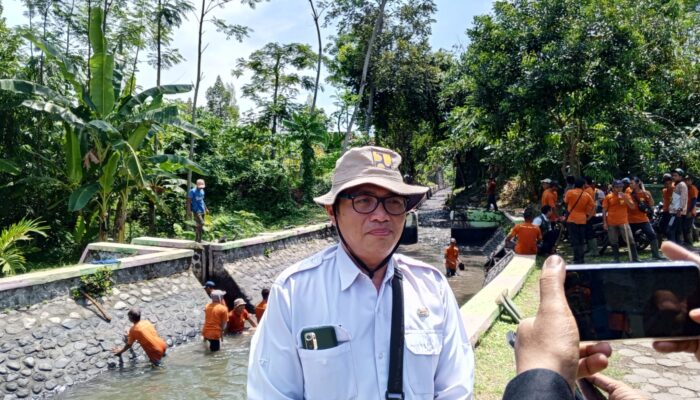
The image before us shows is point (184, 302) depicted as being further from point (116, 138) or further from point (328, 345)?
point (328, 345)

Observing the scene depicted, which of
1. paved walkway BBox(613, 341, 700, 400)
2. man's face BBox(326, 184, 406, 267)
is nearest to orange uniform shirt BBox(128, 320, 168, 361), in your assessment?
paved walkway BBox(613, 341, 700, 400)

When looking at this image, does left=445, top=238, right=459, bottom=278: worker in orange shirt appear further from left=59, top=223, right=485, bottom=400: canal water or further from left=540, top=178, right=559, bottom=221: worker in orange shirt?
left=59, top=223, right=485, bottom=400: canal water

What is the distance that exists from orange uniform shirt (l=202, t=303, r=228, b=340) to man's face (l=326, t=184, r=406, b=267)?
7.90 m

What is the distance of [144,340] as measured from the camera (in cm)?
830

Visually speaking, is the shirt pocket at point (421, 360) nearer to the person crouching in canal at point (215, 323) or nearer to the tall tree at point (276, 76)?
the person crouching in canal at point (215, 323)

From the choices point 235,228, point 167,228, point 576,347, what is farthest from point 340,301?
point 167,228

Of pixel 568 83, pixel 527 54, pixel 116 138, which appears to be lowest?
pixel 116 138

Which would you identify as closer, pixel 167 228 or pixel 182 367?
pixel 182 367

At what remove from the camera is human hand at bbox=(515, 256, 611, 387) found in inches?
43.5

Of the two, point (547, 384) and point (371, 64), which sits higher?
point (371, 64)

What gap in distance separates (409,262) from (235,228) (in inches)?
596

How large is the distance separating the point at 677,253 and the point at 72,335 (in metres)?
8.67

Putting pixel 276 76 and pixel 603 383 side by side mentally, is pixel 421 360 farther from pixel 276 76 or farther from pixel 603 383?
pixel 276 76

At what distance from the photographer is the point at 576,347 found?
3.72 feet
